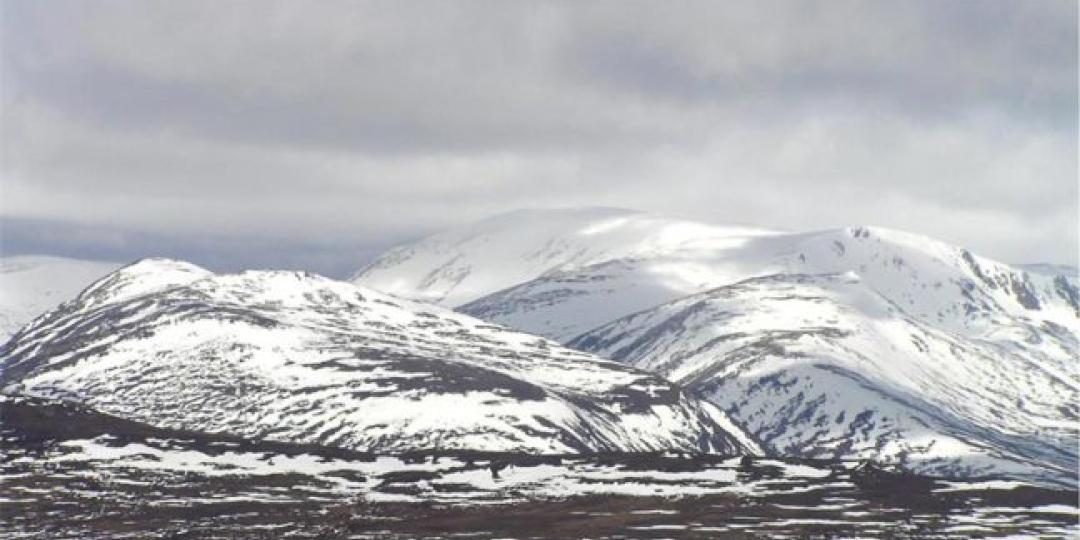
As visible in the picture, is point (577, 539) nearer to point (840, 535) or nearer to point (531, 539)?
point (531, 539)

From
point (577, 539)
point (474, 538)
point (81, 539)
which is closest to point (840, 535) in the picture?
point (577, 539)

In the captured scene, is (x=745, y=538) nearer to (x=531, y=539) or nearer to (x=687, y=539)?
(x=687, y=539)

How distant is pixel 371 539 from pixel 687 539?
42801 millimetres

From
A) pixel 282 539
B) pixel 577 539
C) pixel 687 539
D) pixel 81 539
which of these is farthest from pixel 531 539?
pixel 81 539

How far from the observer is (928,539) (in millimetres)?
199125

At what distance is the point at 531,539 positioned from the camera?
200 metres

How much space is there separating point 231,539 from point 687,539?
202 ft

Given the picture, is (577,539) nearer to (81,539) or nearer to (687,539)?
(687,539)

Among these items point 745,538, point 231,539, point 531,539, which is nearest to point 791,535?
point 745,538

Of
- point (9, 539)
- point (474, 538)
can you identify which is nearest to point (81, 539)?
point (9, 539)

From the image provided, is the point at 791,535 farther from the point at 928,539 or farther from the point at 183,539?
the point at 183,539

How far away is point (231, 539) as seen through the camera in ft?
653

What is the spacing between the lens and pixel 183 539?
200 meters

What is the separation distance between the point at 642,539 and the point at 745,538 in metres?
14.0
